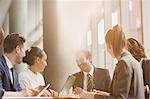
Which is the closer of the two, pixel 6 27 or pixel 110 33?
pixel 110 33

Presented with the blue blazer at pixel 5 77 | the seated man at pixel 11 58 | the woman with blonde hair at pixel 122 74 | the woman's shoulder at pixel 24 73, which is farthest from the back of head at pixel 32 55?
the woman with blonde hair at pixel 122 74

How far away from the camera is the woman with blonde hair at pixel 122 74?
6.16 ft

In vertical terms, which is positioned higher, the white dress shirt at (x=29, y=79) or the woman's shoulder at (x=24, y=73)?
the woman's shoulder at (x=24, y=73)

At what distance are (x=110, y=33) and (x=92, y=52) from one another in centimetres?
131

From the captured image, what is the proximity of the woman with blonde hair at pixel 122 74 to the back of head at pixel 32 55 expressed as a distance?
3.73 ft

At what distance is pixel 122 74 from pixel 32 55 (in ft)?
4.53

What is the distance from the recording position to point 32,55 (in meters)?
3.06

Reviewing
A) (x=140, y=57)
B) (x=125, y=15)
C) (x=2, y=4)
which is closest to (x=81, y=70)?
(x=140, y=57)

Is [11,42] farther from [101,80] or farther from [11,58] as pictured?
[101,80]

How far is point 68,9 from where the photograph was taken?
135 inches

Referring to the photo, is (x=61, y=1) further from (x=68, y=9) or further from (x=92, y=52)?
(x=92, y=52)

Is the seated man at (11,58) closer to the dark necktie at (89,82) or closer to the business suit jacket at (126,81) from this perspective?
the dark necktie at (89,82)

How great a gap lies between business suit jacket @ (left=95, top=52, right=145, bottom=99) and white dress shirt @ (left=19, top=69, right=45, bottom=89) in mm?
1065

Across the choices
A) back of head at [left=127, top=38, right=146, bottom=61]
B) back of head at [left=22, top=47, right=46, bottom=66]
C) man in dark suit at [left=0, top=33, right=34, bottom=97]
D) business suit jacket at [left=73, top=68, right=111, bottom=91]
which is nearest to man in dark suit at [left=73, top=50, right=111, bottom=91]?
business suit jacket at [left=73, top=68, right=111, bottom=91]
